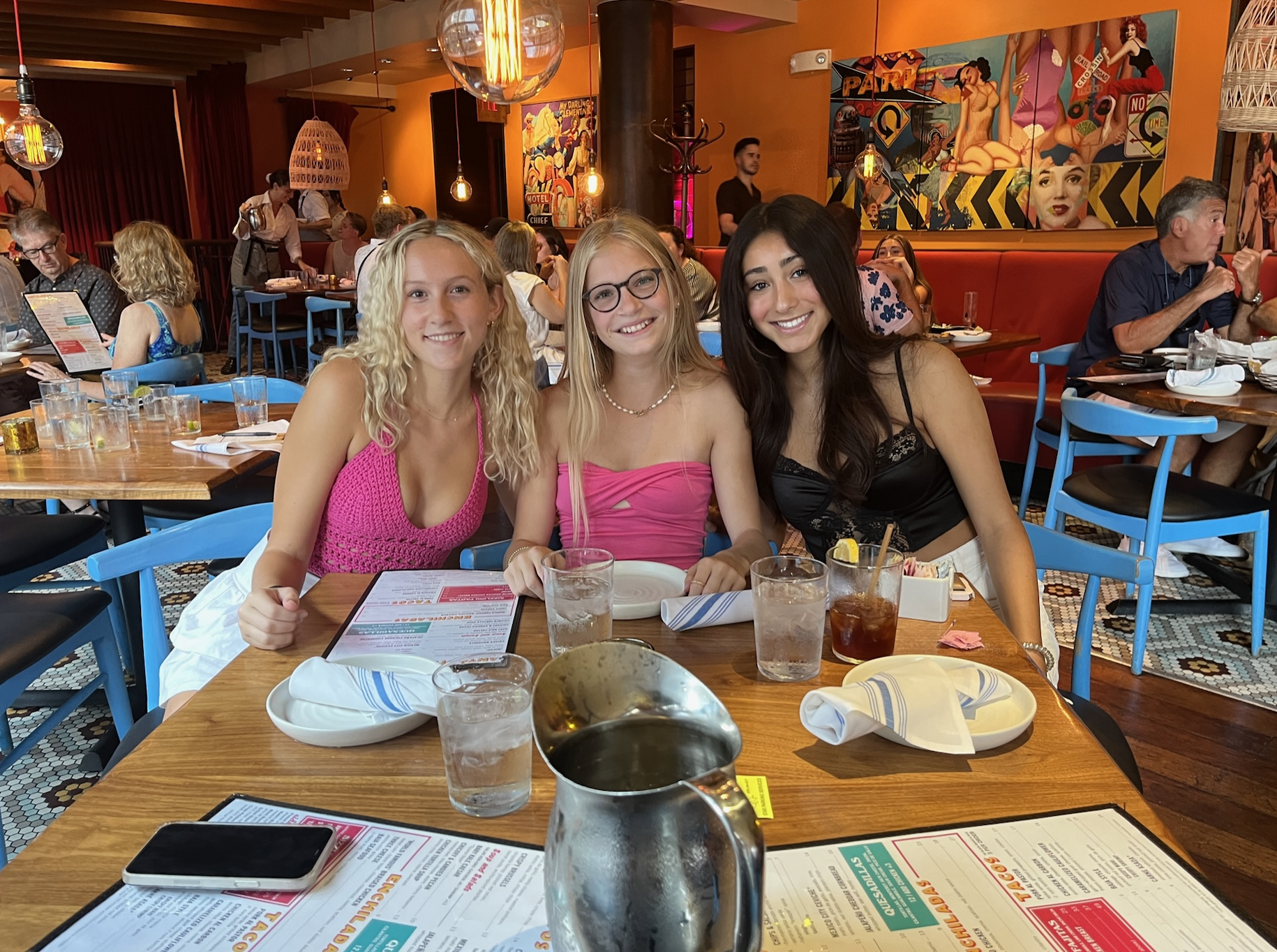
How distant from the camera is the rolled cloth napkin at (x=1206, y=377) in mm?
3193

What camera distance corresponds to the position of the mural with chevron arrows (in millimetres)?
6102

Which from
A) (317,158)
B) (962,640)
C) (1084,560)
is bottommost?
(1084,560)

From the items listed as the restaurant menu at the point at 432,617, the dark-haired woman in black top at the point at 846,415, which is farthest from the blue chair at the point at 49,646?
the dark-haired woman in black top at the point at 846,415

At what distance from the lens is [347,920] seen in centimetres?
75

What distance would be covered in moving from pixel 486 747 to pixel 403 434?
121cm

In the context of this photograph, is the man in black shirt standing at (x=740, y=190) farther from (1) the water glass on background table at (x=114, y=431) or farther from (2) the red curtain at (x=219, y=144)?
(2) the red curtain at (x=219, y=144)

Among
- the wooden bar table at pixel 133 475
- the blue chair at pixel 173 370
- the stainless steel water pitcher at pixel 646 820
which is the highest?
the stainless steel water pitcher at pixel 646 820

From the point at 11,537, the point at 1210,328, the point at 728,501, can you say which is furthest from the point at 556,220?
the point at 728,501

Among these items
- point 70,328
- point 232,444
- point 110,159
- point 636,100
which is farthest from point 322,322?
point 232,444

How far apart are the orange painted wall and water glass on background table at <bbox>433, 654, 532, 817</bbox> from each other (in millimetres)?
6595

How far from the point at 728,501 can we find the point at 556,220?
938 cm

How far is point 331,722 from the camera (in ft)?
3.48

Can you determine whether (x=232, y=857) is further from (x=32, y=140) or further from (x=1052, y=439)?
(x=32, y=140)

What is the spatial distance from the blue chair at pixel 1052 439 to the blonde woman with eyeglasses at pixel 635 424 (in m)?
2.52
